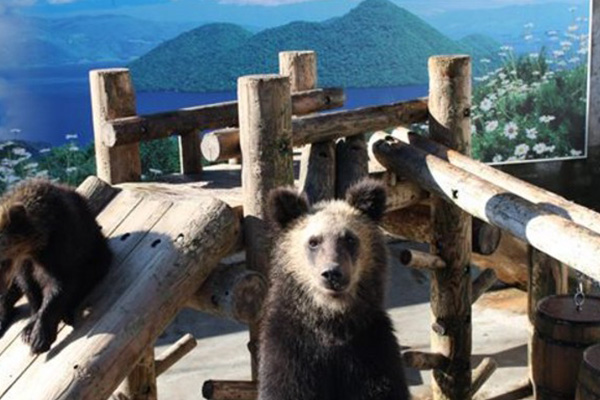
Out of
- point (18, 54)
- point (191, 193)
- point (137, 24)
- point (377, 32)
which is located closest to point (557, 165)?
point (377, 32)

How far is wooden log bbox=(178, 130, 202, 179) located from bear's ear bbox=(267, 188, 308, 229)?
1915 millimetres

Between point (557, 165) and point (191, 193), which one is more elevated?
point (191, 193)

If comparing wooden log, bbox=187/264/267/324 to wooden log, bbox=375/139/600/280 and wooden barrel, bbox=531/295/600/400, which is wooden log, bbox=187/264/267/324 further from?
wooden barrel, bbox=531/295/600/400

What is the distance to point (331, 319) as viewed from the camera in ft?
12.0

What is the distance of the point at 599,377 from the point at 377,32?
686cm

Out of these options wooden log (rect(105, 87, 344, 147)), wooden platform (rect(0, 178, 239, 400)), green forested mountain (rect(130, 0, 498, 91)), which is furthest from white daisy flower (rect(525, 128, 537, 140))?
wooden platform (rect(0, 178, 239, 400))

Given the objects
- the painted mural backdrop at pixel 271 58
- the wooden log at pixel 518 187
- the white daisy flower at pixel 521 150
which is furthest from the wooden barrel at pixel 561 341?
the white daisy flower at pixel 521 150

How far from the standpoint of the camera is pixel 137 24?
10.2m

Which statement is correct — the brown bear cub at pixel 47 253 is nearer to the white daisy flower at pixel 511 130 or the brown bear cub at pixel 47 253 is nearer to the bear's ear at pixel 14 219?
the bear's ear at pixel 14 219

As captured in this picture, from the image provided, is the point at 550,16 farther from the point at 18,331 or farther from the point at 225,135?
the point at 18,331

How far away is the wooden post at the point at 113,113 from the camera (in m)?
5.33

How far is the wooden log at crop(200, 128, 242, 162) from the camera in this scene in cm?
471

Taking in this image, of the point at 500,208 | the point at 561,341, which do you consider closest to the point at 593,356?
A: the point at 561,341

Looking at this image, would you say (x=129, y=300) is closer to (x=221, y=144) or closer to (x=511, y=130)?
(x=221, y=144)
